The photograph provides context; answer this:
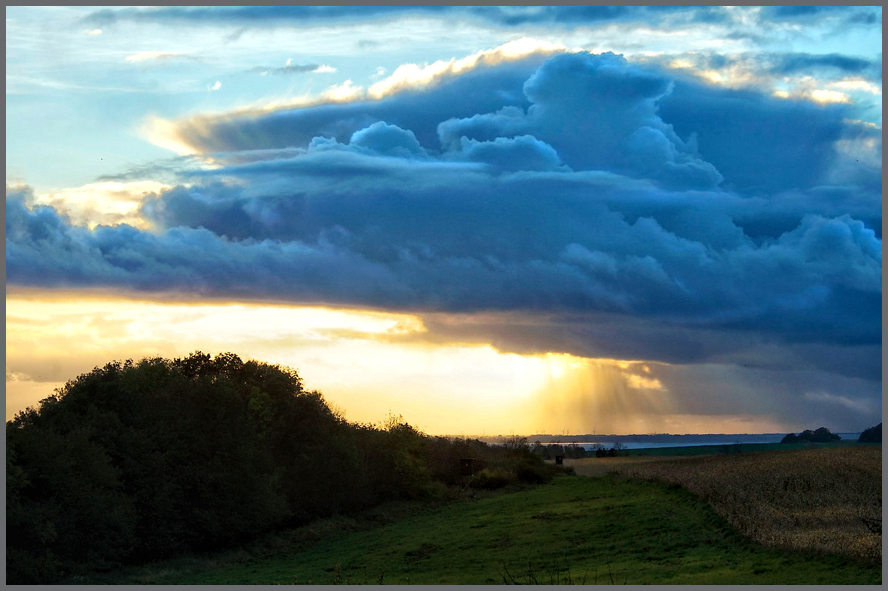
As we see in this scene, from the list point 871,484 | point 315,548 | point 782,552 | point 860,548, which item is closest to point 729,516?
point 782,552

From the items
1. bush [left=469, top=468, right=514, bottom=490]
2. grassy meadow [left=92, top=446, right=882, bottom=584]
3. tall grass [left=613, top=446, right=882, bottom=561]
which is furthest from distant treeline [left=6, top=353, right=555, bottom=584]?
tall grass [left=613, top=446, right=882, bottom=561]

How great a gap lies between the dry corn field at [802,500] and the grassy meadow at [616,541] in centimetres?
13

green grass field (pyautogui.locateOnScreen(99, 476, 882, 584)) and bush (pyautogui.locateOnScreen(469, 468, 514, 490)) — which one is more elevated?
green grass field (pyautogui.locateOnScreen(99, 476, 882, 584))

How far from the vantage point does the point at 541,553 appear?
47.4 meters

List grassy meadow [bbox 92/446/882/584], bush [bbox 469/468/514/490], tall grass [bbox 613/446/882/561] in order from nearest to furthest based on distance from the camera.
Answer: grassy meadow [bbox 92/446/882/584], tall grass [bbox 613/446/882/561], bush [bbox 469/468/514/490]

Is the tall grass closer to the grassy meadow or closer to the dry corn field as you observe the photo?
the dry corn field

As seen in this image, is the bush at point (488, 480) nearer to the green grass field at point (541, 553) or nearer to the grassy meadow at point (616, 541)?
the grassy meadow at point (616, 541)

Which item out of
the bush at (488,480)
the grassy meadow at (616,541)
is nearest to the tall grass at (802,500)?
the grassy meadow at (616,541)

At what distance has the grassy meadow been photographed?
115ft

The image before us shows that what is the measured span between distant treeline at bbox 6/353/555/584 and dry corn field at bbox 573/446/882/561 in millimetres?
28183

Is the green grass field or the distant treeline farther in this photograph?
the distant treeline

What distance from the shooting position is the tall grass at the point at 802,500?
36219 millimetres

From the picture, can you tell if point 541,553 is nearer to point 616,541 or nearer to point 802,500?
point 616,541

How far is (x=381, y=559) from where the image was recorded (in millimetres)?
51125
